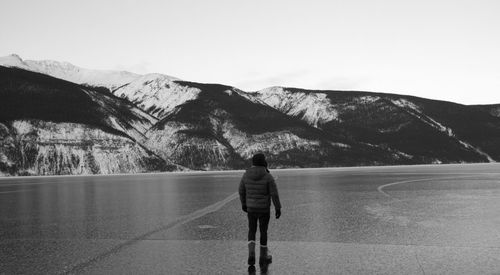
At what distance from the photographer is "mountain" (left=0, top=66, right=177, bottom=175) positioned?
132625 millimetres

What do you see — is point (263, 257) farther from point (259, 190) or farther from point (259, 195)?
point (259, 190)

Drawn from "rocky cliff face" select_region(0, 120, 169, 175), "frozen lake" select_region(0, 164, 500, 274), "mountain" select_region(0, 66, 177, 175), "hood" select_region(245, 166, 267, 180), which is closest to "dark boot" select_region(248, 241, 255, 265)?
"frozen lake" select_region(0, 164, 500, 274)

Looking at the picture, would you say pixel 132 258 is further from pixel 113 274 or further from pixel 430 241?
pixel 430 241

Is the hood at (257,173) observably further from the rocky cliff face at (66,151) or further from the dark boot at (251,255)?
the rocky cliff face at (66,151)

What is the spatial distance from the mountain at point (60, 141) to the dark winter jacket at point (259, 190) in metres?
128

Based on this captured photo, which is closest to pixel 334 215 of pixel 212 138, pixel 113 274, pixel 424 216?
pixel 424 216

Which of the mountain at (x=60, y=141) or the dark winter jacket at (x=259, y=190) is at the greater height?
the mountain at (x=60, y=141)

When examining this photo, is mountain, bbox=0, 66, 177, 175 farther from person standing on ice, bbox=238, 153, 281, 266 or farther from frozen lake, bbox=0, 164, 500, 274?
person standing on ice, bbox=238, 153, 281, 266

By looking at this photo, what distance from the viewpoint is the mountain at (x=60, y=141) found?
133 metres

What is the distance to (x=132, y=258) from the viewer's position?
10758 millimetres

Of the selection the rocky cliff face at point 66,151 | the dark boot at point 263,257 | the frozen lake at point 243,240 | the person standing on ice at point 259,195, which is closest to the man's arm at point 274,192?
the person standing on ice at point 259,195

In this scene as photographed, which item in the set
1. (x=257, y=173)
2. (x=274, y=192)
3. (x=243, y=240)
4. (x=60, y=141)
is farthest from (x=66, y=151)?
(x=274, y=192)

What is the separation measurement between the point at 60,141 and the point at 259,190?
144 m

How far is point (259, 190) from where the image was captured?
10180mm
